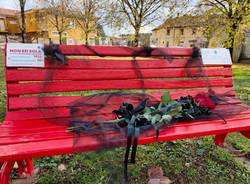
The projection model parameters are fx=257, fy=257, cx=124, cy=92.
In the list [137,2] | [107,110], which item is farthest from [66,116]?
[137,2]

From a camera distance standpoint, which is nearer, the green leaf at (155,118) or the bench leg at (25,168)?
the green leaf at (155,118)

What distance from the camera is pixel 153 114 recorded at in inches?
73.9

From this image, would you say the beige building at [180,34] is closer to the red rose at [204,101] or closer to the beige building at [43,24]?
the red rose at [204,101]

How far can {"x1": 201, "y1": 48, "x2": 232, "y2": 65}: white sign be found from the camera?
104 inches

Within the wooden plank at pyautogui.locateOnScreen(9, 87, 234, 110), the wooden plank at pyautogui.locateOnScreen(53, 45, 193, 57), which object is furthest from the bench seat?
the wooden plank at pyautogui.locateOnScreen(53, 45, 193, 57)

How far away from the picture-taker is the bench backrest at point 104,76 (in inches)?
78.9

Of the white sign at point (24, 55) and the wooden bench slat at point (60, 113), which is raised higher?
the white sign at point (24, 55)

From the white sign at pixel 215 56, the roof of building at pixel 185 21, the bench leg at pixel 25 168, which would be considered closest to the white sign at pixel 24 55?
the bench leg at pixel 25 168

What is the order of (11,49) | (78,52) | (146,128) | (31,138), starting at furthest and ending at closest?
(78,52) < (11,49) < (146,128) < (31,138)

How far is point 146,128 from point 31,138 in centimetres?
71

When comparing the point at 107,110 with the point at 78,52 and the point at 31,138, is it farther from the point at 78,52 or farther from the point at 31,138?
the point at 31,138

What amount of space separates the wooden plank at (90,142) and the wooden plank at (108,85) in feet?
2.25

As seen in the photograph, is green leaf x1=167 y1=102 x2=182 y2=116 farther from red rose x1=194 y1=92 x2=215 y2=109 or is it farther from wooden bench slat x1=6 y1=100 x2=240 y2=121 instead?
wooden bench slat x1=6 y1=100 x2=240 y2=121

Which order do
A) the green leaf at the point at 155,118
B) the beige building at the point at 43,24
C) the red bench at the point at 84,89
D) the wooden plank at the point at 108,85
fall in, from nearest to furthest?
the red bench at the point at 84,89
the green leaf at the point at 155,118
the wooden plank at the point at 108,85
the beige building at the point at 43,24
